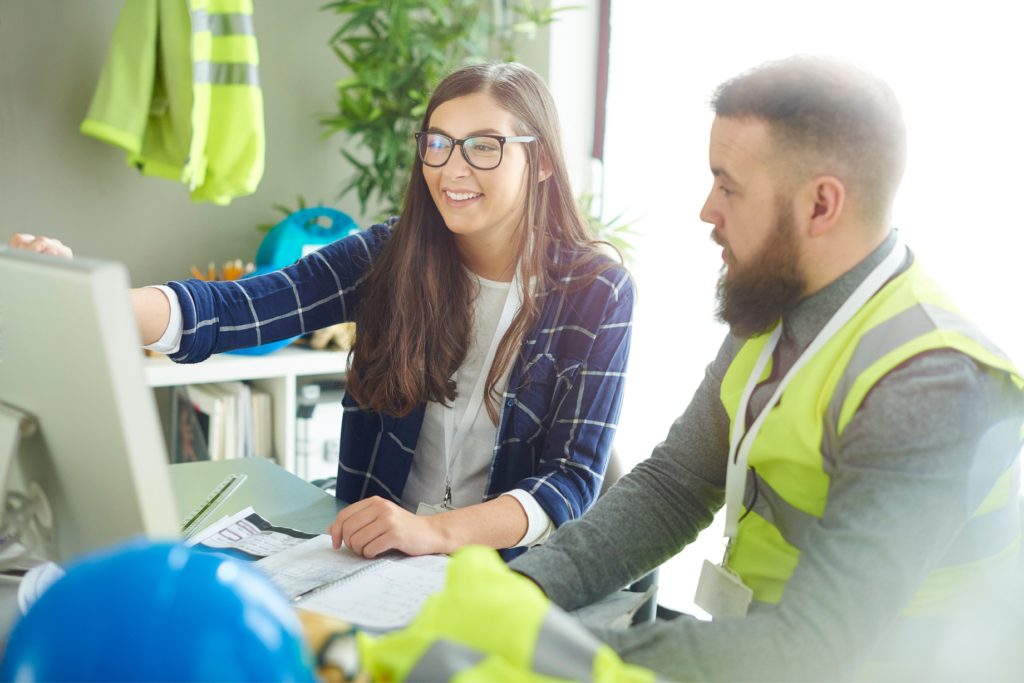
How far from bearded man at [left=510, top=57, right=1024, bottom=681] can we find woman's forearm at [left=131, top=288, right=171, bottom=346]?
2.47ft

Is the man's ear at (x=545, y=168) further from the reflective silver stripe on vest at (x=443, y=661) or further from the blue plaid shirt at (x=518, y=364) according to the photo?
the reflective silver stripe on vest at (x=443, y=661)

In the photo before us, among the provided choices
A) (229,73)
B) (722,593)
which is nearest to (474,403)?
(722,593)

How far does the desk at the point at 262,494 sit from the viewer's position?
124 cm

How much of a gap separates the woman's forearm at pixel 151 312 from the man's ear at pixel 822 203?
101 cm

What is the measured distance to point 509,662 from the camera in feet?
1.80

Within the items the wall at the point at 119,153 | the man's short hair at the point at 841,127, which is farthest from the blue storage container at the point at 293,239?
the man's short hair at the point at 841,127

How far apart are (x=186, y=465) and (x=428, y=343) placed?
0.52 metres

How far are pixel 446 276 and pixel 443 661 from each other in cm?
104

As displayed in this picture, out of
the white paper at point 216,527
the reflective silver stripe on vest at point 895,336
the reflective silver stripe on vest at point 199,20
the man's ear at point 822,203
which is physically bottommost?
the white paper at point 216,527

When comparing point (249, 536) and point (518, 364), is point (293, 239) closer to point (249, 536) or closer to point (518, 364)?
point (518, 364)

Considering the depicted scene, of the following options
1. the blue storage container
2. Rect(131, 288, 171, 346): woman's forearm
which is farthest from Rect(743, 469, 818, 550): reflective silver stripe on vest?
the blue storage container

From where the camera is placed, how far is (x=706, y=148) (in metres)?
2.70

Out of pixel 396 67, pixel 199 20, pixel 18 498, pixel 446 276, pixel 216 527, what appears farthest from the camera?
pixel 396 67

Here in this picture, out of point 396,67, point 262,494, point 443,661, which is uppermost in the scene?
point 396,67
